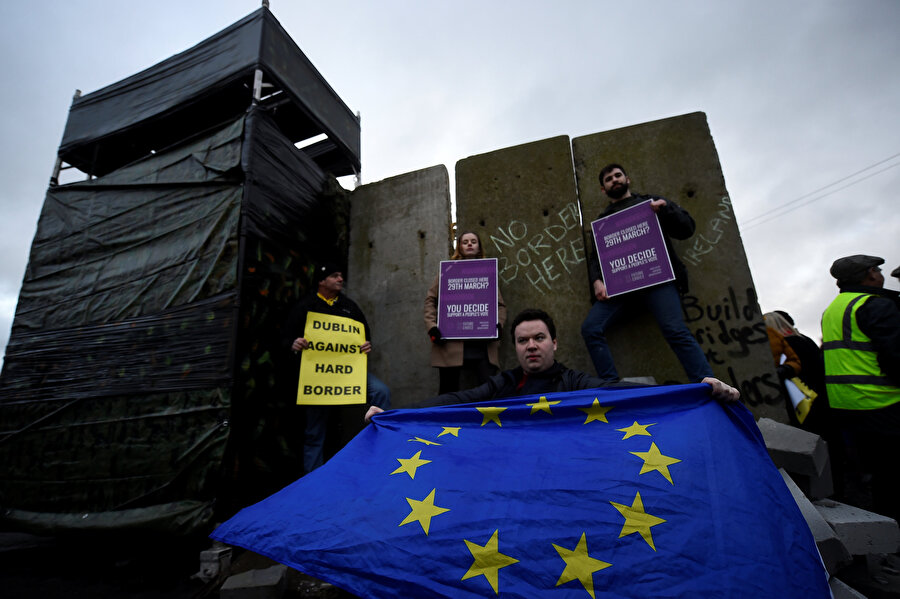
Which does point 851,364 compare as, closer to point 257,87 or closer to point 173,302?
point 173,302

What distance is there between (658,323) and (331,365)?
8.98 feet

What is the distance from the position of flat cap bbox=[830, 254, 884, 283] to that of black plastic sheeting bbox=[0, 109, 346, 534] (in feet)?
15.1

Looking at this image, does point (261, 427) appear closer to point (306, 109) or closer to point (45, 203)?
point (306, 109)

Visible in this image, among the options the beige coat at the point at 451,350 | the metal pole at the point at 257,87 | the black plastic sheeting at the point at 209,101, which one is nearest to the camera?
Answer: the beige coat at the point at 451,350

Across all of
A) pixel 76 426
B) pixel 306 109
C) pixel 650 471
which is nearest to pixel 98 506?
pixel 76 426

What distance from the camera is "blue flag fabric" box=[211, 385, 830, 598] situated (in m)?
1.12

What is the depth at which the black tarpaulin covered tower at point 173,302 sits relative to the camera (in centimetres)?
323

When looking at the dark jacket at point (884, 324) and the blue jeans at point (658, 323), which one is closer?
the dark jacket at point (884, 324)

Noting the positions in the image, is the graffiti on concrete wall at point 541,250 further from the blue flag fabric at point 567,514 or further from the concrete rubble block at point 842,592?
the concrete rubble block at point 842,592

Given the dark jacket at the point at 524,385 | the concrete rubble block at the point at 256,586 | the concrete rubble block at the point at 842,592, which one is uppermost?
the dark jacket at the point at 524,385

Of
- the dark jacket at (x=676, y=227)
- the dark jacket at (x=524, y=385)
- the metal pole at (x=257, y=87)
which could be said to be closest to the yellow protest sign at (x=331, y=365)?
the dark jacket at (x=524, y=385)

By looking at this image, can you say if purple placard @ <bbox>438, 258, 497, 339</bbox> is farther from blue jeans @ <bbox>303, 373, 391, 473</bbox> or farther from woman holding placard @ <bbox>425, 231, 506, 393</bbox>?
blue jeans @ <bbox>303, 373, 391, 473</bbox>

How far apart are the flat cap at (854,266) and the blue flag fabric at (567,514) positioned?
206cm

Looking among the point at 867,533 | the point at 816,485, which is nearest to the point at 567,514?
the point at 867,533
